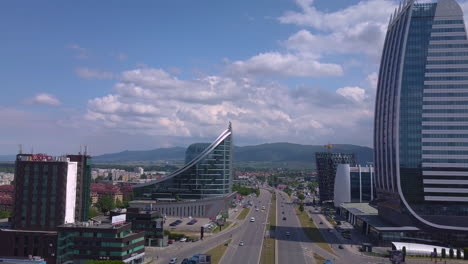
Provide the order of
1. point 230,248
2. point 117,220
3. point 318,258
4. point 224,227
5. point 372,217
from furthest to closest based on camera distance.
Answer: point 224,227 → point 372,217 → point 230,248 → point 318,258 → point 117,220

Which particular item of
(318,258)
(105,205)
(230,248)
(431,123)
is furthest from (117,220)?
(105,205)

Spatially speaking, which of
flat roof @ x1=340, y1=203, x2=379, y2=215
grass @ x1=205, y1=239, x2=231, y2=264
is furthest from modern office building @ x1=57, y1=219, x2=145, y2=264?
flat roof @ x1=340, y1=203, x2=379, y2=215

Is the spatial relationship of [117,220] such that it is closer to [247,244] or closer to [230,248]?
[230,248]

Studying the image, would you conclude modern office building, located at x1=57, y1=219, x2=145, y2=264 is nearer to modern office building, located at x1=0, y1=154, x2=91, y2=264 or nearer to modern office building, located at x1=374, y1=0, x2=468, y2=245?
modern office building, located at x1=0, y1=154, x2=91, y2=264

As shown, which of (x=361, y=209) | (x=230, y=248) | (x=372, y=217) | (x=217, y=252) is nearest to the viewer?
(x=217, y=252)

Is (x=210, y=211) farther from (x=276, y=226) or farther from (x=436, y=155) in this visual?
(x=436, y=155)

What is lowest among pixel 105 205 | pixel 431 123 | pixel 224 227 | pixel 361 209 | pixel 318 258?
pixel 224 227

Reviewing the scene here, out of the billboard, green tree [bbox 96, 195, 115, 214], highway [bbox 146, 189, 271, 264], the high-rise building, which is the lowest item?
highway [bbox 146, 189, 271, 264]
